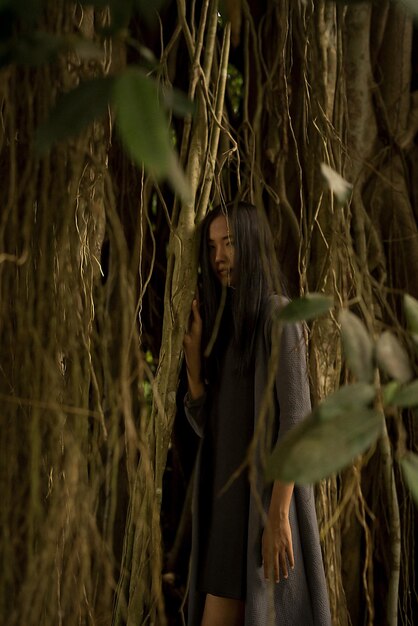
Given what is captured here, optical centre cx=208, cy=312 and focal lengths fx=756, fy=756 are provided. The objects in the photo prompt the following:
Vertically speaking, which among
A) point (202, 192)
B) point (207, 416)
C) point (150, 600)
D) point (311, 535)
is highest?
point (202, 192)

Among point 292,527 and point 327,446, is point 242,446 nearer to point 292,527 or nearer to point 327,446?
point 292,527

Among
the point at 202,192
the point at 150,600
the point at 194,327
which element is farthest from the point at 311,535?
the point at 202,192

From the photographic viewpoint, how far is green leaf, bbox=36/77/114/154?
1.99 ft

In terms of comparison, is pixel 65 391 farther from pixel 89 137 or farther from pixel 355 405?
pixel 355 405

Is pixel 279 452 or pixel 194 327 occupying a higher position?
pixel 194 327

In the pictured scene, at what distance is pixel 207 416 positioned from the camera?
167cm

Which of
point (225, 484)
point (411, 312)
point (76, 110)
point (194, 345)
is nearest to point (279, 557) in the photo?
point (225, 484)

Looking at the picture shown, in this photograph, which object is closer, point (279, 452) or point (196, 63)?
point (279, 452)

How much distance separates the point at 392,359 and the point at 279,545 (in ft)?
2.63

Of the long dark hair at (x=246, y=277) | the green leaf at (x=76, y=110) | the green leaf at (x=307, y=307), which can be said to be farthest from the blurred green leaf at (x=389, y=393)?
the long dark hair at (x=246, y=277)

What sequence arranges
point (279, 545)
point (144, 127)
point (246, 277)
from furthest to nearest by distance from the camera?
point (246, 277) < point (279, 545) < point (144, 127)

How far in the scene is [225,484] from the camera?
148 centimetres

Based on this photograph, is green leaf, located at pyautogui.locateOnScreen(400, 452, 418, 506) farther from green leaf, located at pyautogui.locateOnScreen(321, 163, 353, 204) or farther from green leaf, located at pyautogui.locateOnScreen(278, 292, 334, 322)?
green leaf, located at pyautogui.locateOnScreen(321, 163, 353, 204)

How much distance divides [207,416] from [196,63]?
78 centimetres
